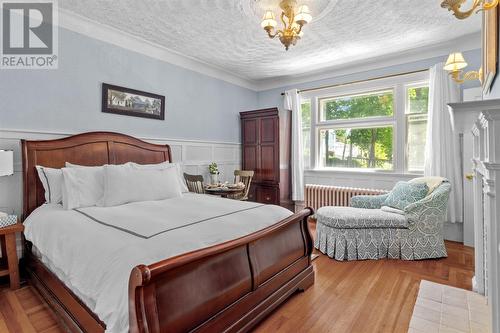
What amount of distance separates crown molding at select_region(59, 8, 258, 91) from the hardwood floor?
267 cm

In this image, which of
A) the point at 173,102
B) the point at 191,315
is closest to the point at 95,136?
the point at 173,102

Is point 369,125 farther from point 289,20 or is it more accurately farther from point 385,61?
point 289,20

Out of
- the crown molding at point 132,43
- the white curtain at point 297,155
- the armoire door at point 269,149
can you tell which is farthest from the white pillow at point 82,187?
the white curtain at point 297,155

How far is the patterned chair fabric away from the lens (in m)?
2.86

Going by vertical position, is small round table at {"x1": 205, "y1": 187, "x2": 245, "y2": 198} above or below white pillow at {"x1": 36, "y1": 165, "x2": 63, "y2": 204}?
below

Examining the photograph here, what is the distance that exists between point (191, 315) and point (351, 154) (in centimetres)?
385

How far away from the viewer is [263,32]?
10.3 feet

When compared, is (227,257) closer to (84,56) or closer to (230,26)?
(230,26)

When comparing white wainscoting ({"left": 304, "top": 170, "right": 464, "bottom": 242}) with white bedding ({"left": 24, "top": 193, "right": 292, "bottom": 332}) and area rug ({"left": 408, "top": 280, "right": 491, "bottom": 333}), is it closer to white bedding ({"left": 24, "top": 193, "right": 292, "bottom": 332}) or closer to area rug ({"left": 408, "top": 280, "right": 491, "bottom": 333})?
area rug ({"left": 408, "top": 280, "right": 491, "bottom": 333})

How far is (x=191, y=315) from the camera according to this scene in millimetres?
1315

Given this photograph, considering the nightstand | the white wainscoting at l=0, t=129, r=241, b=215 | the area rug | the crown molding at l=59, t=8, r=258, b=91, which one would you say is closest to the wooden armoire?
the white wainscoting at l=0, t=129, r=241, b=215

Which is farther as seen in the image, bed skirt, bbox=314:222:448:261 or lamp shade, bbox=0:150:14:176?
bed skirt, bbox=314:222:448:261

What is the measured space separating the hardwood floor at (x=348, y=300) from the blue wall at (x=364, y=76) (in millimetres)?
2435

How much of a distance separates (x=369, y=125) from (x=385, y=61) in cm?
97
